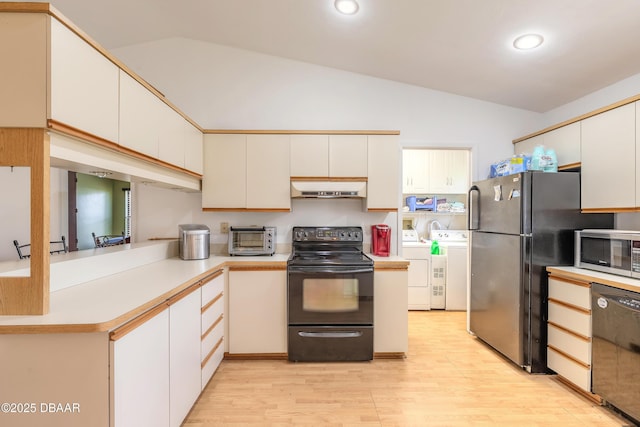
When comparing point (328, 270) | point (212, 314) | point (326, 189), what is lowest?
point (212, 314)

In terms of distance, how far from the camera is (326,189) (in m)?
2.81

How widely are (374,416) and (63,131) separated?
224cm

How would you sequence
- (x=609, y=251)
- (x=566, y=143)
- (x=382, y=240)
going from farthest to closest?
(x=382, y=240) → (x=566, y=143) → (x=609, y=251)

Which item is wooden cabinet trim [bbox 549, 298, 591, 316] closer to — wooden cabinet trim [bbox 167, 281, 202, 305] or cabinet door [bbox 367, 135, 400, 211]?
cabinet door [bbox 367, 135, 400, 211]

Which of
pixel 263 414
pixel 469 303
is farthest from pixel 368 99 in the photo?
pixel 263 414

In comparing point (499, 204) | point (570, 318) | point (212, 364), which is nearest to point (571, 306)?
point (570, 318)

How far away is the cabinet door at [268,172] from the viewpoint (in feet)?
9.27

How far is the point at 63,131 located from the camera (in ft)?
4.02

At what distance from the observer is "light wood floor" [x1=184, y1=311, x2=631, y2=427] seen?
6.10 feet

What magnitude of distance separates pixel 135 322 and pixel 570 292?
2.73 m

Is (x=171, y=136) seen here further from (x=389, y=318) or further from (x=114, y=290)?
(x=389, y=318)

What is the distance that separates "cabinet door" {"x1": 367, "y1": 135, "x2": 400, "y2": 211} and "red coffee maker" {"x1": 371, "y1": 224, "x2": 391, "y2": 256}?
0.22 metres

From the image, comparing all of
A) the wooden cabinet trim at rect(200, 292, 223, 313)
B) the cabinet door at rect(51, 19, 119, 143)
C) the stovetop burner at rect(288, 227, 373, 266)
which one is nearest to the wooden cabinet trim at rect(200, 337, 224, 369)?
the wooden cabinet trim at rect(200, 292, 223, 313)

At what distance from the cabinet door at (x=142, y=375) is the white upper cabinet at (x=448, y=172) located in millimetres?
4054
